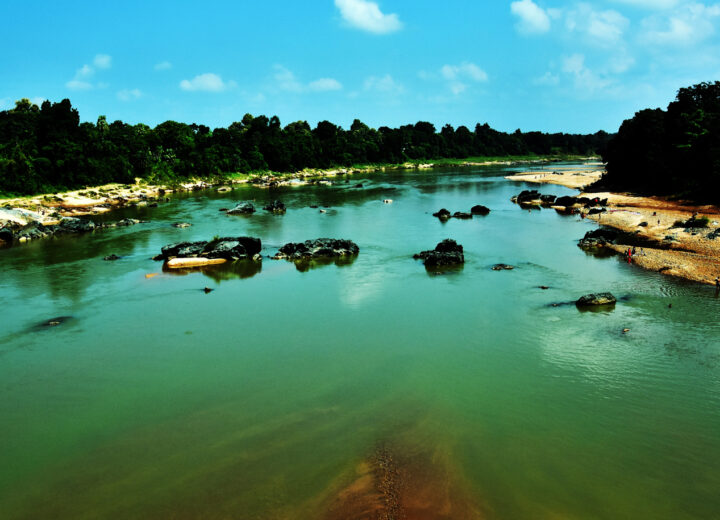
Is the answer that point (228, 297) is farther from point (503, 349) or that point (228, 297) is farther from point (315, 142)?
point (315, 142)

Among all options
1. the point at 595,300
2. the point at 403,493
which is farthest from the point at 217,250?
the point at 403,493

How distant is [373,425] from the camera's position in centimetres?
1390

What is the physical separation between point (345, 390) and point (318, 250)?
71.5ft

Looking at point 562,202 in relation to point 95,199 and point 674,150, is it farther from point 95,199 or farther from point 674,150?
point 95,199

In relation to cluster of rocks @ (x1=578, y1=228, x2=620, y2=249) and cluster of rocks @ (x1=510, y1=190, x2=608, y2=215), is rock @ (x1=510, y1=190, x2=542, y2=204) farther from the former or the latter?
cluster of rocks @ (x1=578, y1=228, x2=620, y2=249)

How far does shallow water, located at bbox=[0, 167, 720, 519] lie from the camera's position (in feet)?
37.6

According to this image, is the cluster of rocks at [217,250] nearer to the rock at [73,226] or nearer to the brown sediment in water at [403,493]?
the rock at [73,226]

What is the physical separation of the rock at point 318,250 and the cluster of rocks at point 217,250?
219 centimetres

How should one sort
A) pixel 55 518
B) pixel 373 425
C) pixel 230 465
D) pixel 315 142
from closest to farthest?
pixel 55 518, pixel 230 465, pixel 373 425, pixel 315 142

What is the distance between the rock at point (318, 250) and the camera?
37.0 m

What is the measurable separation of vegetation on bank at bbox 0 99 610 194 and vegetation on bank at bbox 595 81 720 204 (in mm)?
87959

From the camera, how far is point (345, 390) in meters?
16.1

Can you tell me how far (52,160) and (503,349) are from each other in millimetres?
81467

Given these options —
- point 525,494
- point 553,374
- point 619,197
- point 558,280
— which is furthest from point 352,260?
point 619,197
